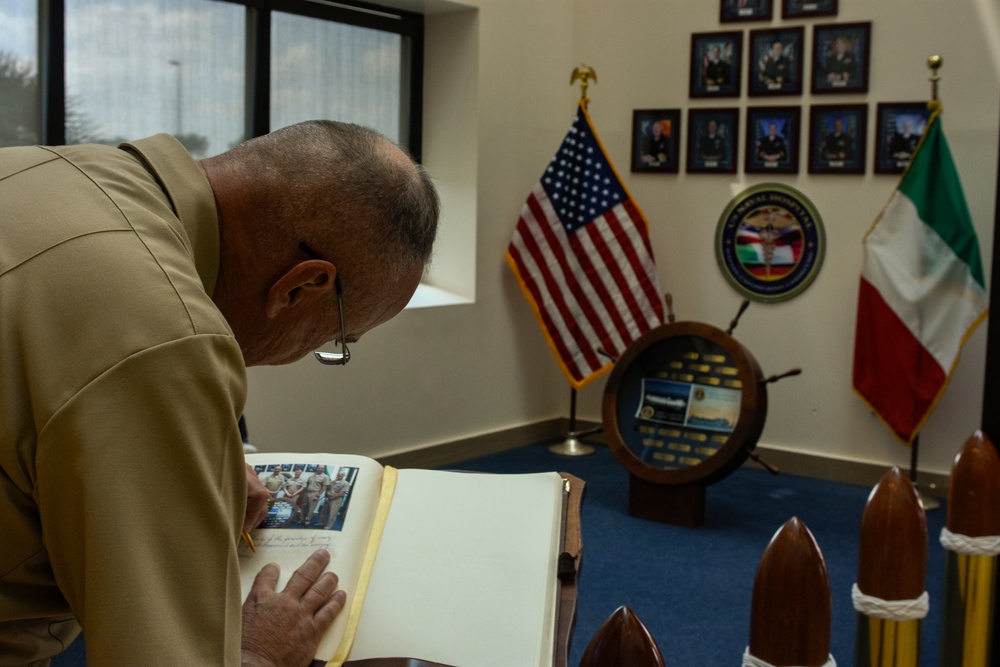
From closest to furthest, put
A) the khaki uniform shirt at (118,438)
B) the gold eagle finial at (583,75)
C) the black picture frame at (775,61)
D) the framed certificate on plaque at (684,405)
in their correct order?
the khaki uniform shirt at (118,438) < the framed certificate on plaque at (684,405) < the black picture frame at (775,61) < the gold eagle finial at (583,75)

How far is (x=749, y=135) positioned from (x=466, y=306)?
1.60 meters

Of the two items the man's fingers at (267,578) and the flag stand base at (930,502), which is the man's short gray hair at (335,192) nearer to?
the man's fingers at (267,578)

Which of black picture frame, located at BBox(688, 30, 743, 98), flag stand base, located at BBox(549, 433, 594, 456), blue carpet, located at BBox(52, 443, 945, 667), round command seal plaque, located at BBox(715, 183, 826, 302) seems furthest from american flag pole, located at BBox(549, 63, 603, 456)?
round command seal plaque, located at BBox(715, 183, 826, 302)

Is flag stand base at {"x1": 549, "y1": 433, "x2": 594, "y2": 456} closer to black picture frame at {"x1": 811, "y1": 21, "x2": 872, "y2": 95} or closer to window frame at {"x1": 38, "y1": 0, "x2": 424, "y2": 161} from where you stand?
window frame at {"x1": 38, "y1": 0, "x2": 424, "y2": 161}

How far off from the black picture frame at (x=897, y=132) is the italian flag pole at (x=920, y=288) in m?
0.24

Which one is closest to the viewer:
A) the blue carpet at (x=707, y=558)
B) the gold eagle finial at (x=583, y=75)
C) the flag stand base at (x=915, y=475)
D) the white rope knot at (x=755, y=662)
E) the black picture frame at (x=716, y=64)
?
the white rope knot at (x=755, y=662)

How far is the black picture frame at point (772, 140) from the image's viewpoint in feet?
16.5

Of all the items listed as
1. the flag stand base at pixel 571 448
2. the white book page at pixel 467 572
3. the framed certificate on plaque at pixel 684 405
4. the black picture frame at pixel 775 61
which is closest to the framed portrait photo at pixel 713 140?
the black picture frame at pixel 775 61

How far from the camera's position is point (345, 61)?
4996 millimetres

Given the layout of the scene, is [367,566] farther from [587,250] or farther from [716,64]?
[716,64]

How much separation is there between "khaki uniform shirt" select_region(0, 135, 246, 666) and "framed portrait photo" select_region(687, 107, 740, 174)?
15.1ft

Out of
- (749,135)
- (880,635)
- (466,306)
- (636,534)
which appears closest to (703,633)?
(636,534)

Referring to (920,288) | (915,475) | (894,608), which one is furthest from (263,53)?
(894,608)

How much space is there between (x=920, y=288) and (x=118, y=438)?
4260mm
